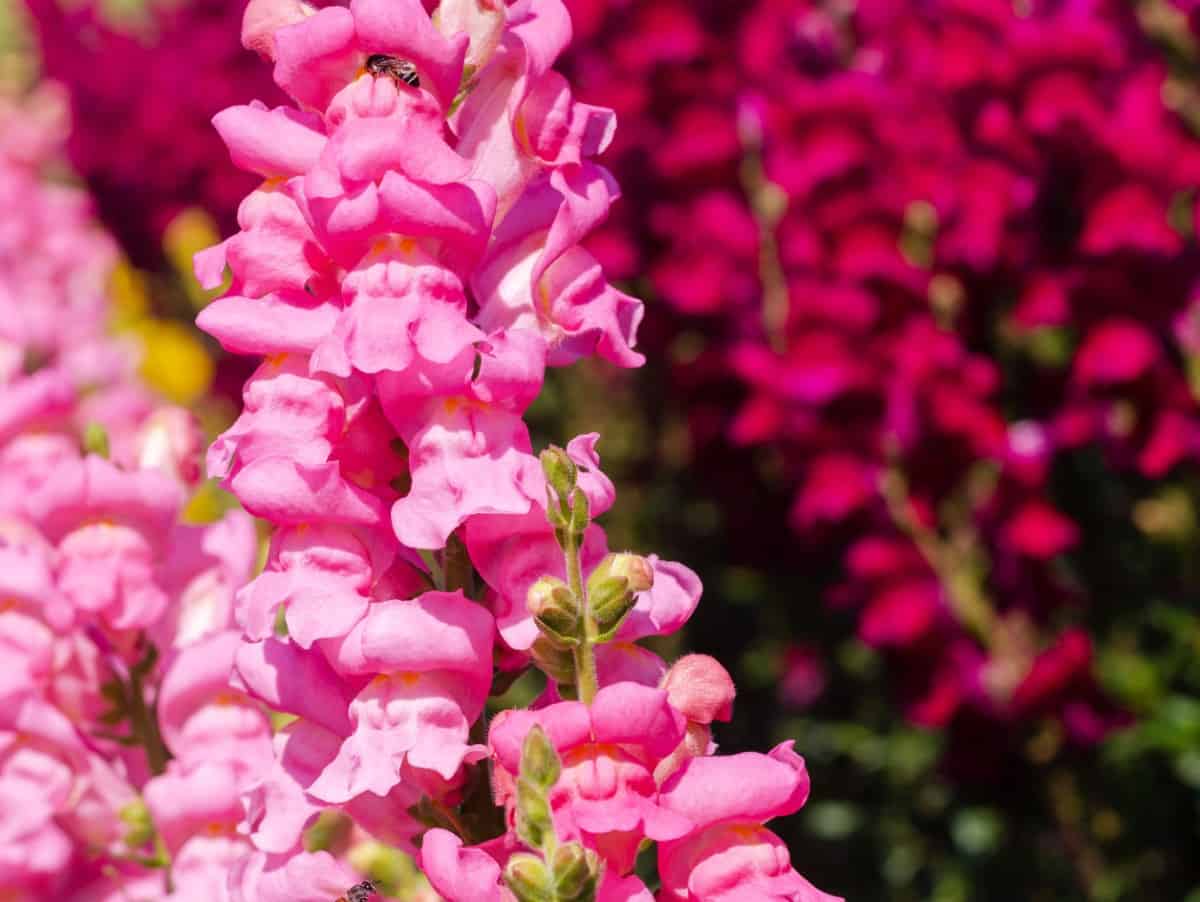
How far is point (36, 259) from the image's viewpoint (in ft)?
14.8

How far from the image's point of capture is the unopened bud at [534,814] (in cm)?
83

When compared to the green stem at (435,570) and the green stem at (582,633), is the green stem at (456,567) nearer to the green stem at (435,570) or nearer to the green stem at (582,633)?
the green stem at (435,570)

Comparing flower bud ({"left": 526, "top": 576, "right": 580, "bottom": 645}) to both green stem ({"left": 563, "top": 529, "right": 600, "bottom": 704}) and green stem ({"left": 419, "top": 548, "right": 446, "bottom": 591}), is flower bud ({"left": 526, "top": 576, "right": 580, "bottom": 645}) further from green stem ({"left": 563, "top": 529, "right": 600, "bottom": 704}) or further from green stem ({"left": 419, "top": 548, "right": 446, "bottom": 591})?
green stem ({"left": 419, "top": 548, "right": 446, "bottom": 591})

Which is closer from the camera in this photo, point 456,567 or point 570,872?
point 570,872

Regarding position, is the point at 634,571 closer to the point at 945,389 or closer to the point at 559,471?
the point at 559,471

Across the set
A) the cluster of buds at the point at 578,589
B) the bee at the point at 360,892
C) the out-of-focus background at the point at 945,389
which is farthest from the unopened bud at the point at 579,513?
the out-of-focus background at the point at 945,389

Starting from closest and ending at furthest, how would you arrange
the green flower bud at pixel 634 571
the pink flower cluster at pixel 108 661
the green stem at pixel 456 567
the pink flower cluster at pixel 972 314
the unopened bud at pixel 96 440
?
1. the green flower bud at pixel 634 571
2. the green stem at pixel 456 567
3. the pink flower cluster at pixel 108 661
4. the unopened bud at pixel 96 440
5. the pink flower cluster at pixel 972 314

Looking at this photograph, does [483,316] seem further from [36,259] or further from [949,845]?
[36,259]

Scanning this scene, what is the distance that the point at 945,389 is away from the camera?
8.84 feet

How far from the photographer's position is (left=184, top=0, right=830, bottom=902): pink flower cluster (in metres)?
0.90

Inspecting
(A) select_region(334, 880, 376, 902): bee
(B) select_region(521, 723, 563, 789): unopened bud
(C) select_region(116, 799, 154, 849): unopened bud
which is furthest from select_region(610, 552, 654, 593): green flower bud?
(C) select_region(116, 799, 154, 849): unopened bud

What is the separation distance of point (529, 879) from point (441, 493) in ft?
0.80

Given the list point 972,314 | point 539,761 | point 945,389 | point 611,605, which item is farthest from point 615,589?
point 972,314

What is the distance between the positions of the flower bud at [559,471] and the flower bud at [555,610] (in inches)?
1.9
